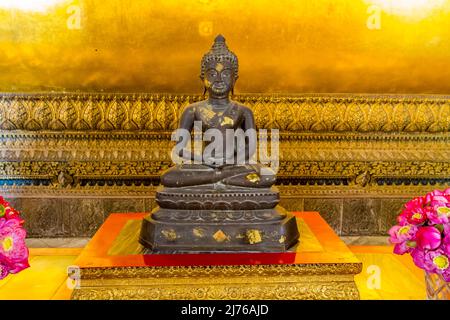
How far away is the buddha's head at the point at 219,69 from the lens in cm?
207

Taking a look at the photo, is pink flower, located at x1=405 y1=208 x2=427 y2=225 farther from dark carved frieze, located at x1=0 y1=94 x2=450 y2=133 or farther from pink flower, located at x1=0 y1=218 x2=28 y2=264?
pink flower, located at x1=0 y1=218 x2=28 y2=264

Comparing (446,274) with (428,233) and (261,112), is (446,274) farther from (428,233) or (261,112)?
(261,112)

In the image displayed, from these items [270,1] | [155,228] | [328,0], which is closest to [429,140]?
[328,0]

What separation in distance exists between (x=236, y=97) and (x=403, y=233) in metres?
1.62

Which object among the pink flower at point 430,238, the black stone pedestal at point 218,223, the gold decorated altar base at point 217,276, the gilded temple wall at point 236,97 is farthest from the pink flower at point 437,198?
the gilded temple wall at point 236,97

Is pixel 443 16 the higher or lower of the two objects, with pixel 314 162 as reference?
higher

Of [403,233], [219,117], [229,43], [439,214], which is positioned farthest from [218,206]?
[229,43]

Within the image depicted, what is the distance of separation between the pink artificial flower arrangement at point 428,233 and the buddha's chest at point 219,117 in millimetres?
876

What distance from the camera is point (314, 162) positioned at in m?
3.05

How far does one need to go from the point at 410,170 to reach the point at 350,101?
0.63 metres

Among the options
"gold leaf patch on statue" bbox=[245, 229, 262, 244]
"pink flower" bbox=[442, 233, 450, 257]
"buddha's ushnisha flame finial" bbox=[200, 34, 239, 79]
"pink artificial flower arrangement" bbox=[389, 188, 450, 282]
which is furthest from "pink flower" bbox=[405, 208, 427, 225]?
"buddha's ushnisha flame finial" bbox=[200, 34, 239, 79]

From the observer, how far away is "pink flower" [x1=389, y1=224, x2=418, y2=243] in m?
1.75

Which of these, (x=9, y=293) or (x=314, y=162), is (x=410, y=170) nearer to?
(x=314, y=162)

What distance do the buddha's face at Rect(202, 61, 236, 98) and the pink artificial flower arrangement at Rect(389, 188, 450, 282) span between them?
0.98 m
